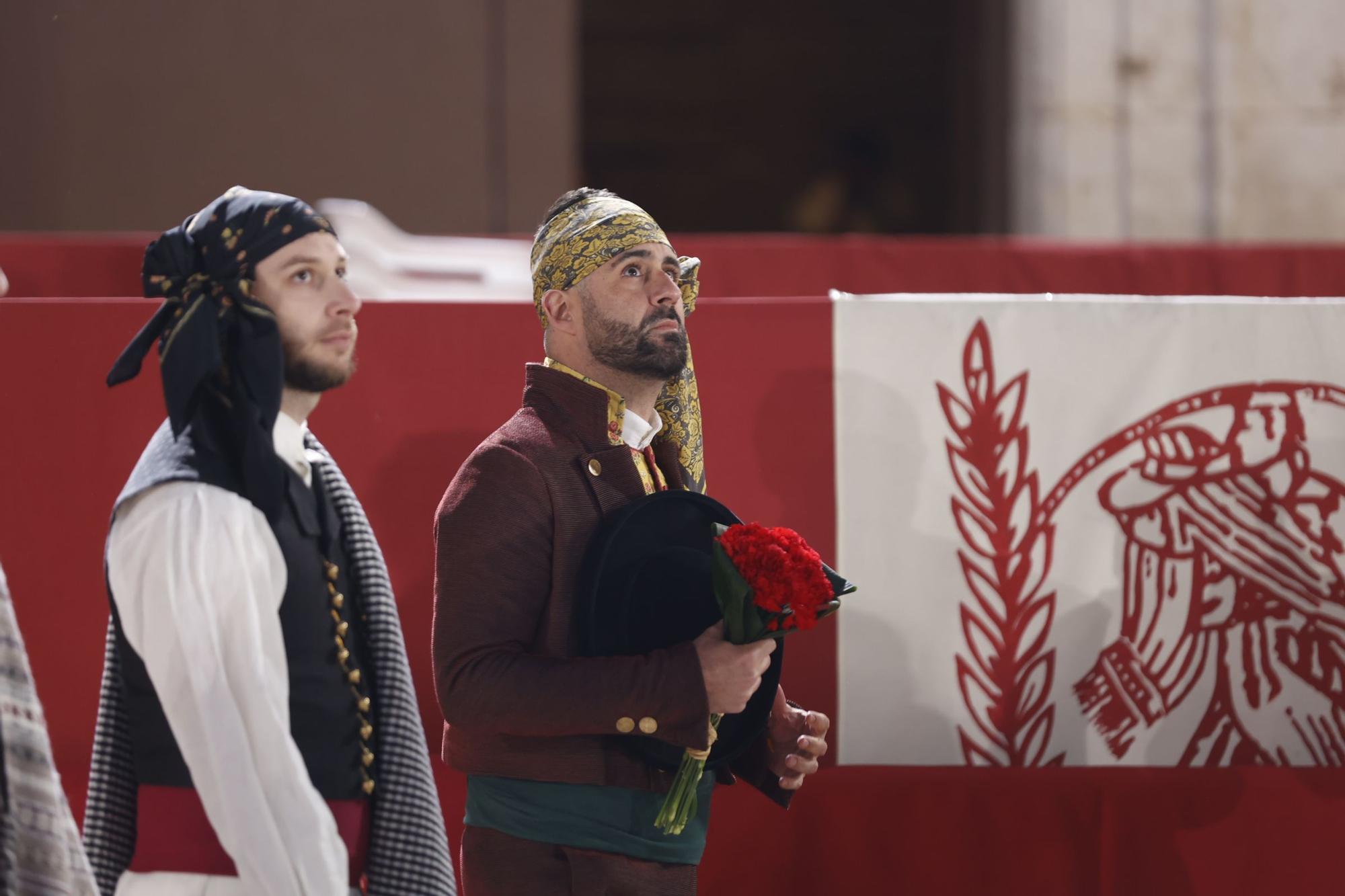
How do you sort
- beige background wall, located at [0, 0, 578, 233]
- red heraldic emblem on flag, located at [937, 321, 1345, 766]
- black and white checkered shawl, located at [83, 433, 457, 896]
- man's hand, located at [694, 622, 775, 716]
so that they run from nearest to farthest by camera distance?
black and white checkered shawl, located at [83, 433, 457, 896]
man's hand, located at [694, 622, 775, 716]
red heraldic emblem on flag, located at [937, 321, 1345, 766]
beige background wall, located at [0, 0, 578, 233]

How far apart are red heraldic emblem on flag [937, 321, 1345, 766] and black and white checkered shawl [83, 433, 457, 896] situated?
154 centimetres

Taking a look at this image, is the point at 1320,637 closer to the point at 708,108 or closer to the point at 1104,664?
the point at 1104,664

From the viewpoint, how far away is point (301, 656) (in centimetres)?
205

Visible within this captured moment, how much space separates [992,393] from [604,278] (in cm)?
127

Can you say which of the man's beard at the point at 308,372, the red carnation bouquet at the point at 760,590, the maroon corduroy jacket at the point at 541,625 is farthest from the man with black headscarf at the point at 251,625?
the red carnation bouquet at the point at 760,590

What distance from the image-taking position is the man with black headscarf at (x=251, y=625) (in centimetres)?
191


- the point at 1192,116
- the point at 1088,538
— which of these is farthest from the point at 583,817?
the point at 1192,116

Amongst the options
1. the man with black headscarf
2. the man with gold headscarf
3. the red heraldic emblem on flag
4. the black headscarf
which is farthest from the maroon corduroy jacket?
the red heraldic emblem on flag

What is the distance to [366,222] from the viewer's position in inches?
237

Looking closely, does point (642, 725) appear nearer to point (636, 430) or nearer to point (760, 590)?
point (760, 590)

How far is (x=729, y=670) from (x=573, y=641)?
257 mm

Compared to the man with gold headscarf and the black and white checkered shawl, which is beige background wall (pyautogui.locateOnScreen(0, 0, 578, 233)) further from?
the black and white checkered shawl

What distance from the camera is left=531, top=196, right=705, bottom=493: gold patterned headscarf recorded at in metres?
2.38

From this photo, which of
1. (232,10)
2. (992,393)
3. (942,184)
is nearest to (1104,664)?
(992,393)
